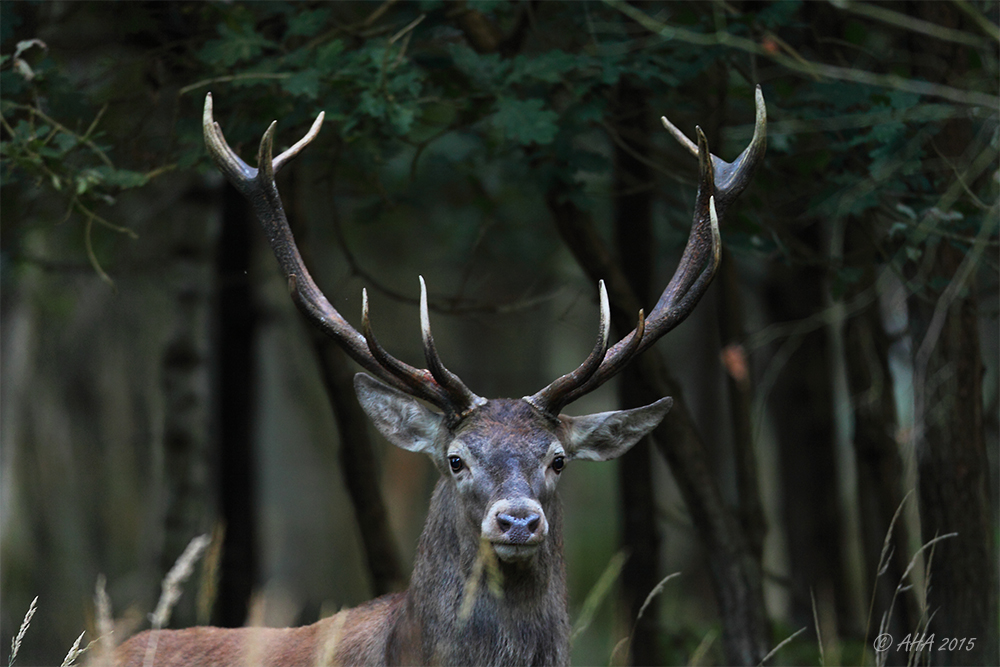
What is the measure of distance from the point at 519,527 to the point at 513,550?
10cm

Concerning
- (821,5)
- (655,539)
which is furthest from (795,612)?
(821,5)

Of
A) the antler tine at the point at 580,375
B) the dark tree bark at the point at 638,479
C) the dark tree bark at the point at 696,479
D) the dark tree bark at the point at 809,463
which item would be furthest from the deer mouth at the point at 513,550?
the dark tree bark at the point at 809,463

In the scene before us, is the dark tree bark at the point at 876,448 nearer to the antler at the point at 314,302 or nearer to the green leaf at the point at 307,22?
the antler at the point at 314,302

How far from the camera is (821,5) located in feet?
19.8

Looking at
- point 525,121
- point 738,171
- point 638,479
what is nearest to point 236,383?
point 638,479

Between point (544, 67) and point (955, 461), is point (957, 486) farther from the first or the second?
point (544, 67)

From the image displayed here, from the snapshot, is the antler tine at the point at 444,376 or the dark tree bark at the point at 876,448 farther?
the dark tree bark at the point at 876,448

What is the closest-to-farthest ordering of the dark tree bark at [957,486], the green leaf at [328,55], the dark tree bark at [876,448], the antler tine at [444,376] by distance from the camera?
the antler tine at [444,376]
the green leaf at [328,55]
the dark tree bark at [957,486]
the dark tree bark at [876,448]

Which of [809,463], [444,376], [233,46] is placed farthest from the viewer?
[809,463]

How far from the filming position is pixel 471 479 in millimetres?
4176

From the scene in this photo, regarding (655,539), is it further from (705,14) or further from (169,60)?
(169,60)

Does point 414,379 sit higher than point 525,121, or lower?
lower

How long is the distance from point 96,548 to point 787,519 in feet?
28.8

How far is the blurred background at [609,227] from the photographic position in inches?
199
